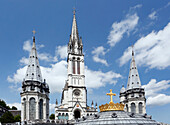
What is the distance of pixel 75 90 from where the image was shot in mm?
77625

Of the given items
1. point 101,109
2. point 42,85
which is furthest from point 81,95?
point 101,109

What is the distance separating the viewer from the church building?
238ft

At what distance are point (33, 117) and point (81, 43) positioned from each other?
1494 inches

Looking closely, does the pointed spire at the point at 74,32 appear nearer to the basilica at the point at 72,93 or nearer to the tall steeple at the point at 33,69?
the basilica at the point at 72,93

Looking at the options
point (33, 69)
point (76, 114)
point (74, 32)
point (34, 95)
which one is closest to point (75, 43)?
point (74, 32)

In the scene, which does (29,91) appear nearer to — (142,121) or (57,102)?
(57,102)

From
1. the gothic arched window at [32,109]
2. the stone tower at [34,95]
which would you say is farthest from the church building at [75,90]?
the gothic arched window at [32,109]

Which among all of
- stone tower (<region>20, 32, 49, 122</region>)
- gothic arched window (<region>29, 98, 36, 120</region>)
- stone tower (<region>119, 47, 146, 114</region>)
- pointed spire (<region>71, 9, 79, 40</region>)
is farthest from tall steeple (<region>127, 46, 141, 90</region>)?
gothic arched window (<region>29, 98, 36, 120</region>)

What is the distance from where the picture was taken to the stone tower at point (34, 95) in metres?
60.3

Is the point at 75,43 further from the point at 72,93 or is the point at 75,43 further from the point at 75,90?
the point at 72,93

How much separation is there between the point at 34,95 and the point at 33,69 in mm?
9204

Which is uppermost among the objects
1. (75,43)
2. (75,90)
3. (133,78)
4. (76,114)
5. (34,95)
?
(75,43)

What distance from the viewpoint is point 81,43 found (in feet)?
281

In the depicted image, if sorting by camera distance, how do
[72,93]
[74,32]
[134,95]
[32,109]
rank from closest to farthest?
[32,109] < [134,95] < [72,93] < [74,32]
